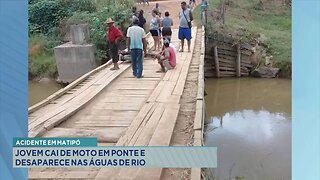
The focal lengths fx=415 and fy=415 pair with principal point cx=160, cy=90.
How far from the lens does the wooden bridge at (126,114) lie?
11.0 feet

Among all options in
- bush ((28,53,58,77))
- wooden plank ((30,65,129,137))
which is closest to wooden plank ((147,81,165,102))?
wooden plank ((30,65,129,137))

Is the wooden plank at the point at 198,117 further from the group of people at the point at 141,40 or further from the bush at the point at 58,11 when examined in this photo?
the bush at the point at 58,11

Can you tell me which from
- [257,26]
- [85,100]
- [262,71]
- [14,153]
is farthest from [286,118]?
[262,71]

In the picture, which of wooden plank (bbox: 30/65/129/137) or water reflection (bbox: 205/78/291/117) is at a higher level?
wooden plank (bbox: 30/65/129/137)

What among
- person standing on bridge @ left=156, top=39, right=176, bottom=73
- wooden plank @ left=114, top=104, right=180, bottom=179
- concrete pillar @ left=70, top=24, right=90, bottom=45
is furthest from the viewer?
concrete pillar @ left=70, top=24, right=90, bottom=45

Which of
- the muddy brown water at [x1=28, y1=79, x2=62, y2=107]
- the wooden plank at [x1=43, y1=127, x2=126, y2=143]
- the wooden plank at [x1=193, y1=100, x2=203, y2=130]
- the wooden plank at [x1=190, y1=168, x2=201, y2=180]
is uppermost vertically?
the wooden plank at [x1=193, y1=100, x2=203, y2=130]

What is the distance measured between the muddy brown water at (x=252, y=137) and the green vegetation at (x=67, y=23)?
9.57 ft

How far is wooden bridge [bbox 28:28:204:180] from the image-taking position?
11.0 feet

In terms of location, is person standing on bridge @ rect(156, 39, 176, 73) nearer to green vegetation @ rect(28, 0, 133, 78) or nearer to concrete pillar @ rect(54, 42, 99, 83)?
green vegetation @ rect(28, 0, 133, 78)

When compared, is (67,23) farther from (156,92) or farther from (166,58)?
(156,92)

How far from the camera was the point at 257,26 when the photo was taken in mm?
9445

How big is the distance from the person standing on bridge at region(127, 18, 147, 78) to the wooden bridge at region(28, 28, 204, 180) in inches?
7.1

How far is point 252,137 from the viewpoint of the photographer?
5.40 m
